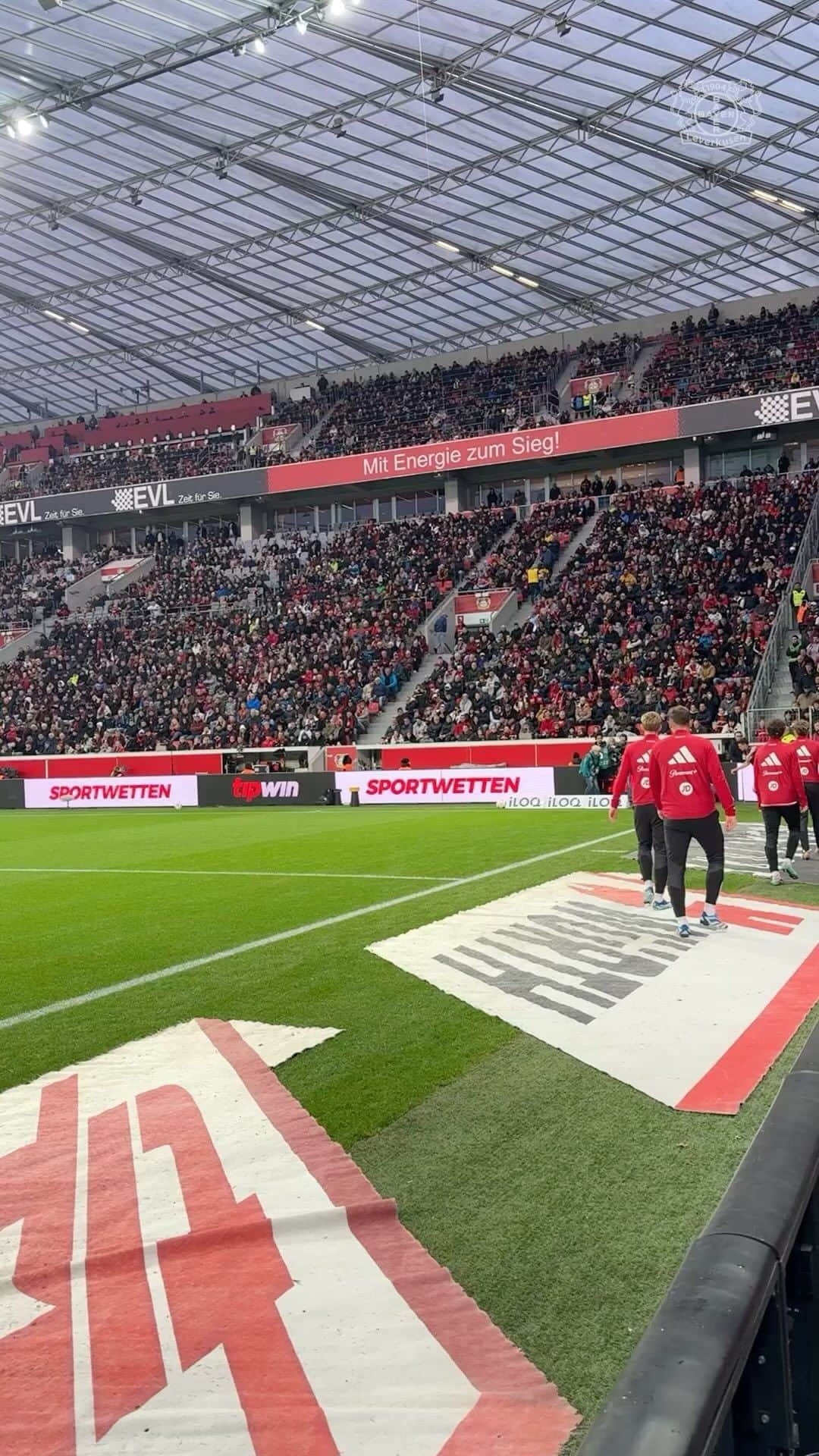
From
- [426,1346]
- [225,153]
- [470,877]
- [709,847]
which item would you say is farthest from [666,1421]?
[225,153]

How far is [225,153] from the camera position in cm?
3609

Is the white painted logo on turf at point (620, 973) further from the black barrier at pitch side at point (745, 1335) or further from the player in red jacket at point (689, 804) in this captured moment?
the black barrier at pitch side at point (745, 1335)

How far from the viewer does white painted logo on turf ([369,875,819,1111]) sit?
612 centimetres

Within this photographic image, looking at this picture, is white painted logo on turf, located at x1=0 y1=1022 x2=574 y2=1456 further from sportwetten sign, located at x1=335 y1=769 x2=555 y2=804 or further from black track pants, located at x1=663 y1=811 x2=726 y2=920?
sportwetten sign, located at x1=335 y1=769 x2=555 y2=804

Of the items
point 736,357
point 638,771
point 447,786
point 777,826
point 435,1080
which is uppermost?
point 736,357

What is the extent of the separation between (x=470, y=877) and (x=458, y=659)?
2553 centimetres

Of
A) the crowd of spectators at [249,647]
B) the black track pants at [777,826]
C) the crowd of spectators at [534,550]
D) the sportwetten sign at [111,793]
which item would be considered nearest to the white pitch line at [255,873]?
the black track pants at [777,826]

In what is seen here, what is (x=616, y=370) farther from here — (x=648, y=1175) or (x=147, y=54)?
(x=648, y=1175)

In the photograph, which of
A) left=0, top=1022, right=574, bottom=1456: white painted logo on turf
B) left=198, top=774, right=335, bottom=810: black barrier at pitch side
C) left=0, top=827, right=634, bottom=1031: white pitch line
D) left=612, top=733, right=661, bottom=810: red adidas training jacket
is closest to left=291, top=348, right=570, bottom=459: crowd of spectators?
left=198, top=774, right=335, bottom=810: black barrier at pitch side

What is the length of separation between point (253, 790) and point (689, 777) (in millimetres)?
24679

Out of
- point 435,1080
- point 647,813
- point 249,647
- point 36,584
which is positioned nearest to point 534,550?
point 249,647

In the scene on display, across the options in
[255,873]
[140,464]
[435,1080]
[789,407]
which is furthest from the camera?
[140,464]

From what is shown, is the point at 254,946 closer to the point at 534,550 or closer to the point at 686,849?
the point at 686,849

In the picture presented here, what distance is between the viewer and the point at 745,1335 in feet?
6.19
